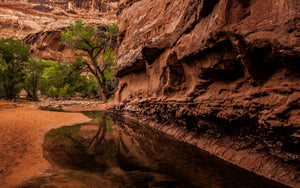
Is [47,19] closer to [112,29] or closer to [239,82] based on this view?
[112,29]

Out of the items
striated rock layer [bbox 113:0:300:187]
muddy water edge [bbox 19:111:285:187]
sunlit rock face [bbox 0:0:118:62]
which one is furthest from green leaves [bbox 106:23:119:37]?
sunlit rock face [bbox 0:0:118:62]

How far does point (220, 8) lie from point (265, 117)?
2384 millimetres

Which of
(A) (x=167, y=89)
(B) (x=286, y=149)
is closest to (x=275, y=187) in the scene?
(B) (x=286, y=149)

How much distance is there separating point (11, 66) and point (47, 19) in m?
36.3

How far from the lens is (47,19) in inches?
1735

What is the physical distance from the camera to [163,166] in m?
2.66

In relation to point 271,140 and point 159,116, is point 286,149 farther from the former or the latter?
point 159,116

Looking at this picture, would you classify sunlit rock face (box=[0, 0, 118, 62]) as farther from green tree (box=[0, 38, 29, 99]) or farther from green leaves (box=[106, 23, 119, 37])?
green tree (box=[0, 38, 29, 99])

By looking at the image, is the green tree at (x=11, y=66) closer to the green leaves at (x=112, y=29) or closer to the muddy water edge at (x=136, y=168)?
the green leaves at (x=112, y=29)

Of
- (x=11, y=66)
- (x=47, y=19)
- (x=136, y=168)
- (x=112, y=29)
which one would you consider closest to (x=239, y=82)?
(x=136, y=168)

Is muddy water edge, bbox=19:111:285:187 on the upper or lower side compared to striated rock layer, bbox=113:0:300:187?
lower

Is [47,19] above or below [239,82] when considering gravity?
above

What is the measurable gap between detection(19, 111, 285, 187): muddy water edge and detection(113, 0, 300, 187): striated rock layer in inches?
16.5

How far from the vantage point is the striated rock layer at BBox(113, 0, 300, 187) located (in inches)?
84.4
